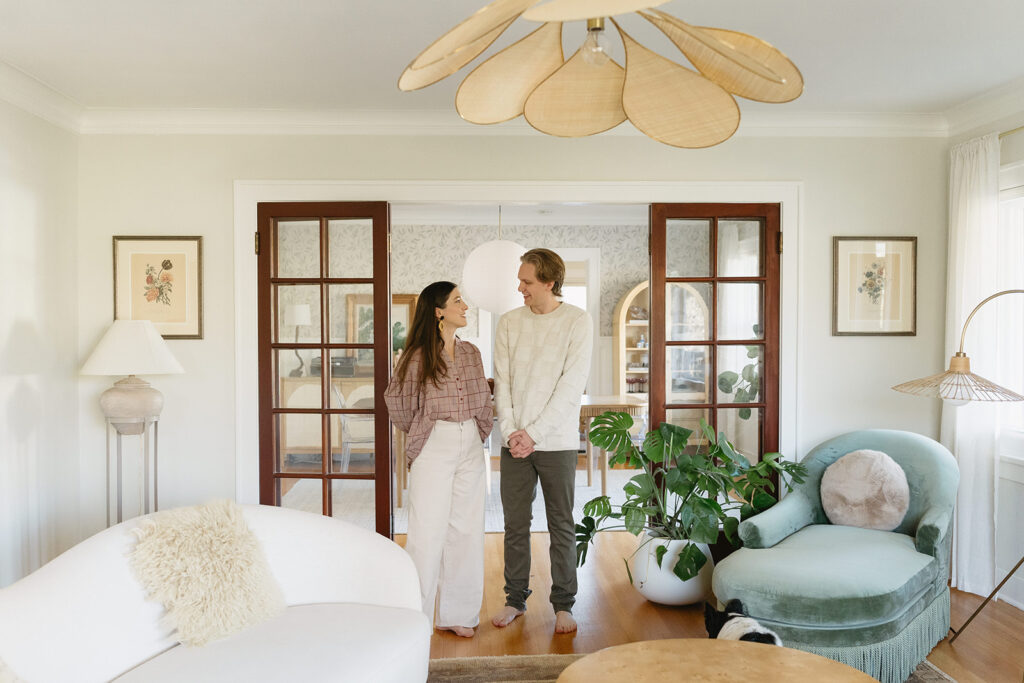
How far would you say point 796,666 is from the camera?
6.35ft

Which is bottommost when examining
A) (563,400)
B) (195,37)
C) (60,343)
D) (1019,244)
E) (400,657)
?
(400,657)

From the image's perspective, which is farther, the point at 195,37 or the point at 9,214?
the point at 9,214

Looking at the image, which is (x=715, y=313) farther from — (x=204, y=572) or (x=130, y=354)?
(x=130, y=354)

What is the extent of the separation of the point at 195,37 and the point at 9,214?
121 centimetres

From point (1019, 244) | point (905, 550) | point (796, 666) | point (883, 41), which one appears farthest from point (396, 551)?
point (1019, 244)

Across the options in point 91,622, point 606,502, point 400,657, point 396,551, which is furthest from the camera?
point 606,502

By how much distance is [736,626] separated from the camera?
94.8 inches

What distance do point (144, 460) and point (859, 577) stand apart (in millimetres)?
3314

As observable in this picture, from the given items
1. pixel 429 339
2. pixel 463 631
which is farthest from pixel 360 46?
pixel 463 631

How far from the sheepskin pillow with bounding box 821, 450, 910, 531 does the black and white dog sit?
0.97m

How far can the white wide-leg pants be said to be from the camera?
3.06 metres

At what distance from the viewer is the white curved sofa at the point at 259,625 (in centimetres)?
185

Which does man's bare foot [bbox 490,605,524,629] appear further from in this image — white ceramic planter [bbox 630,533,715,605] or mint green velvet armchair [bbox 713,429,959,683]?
mint green velvet armchair [bbox 713,429,959,683]

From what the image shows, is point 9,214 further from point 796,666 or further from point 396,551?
point 796,666
